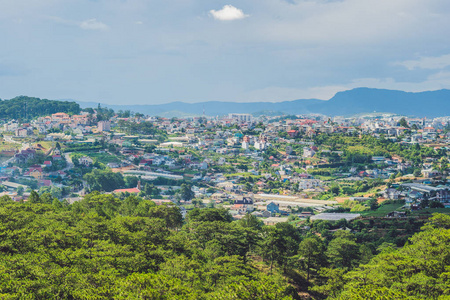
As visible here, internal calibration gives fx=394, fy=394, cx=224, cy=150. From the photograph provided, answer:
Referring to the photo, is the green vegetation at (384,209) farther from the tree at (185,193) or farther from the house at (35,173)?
A: the house at (35,173)

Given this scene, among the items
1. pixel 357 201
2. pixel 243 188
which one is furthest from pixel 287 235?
pixel 243 188

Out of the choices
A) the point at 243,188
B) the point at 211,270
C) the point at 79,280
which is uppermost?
the point at 79,280

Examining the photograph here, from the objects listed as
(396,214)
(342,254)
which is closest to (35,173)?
(396,214)

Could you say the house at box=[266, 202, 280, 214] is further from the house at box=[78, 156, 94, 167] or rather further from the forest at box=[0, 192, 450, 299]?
the house at box=[78, 156, 94, 167]

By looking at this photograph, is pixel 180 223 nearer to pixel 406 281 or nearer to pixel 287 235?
pixel 287 235

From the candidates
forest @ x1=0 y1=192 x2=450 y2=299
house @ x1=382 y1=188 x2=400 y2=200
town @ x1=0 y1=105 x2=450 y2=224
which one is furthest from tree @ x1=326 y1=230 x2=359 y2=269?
house @ x1=382 y1=188 x2=400 y2=200
